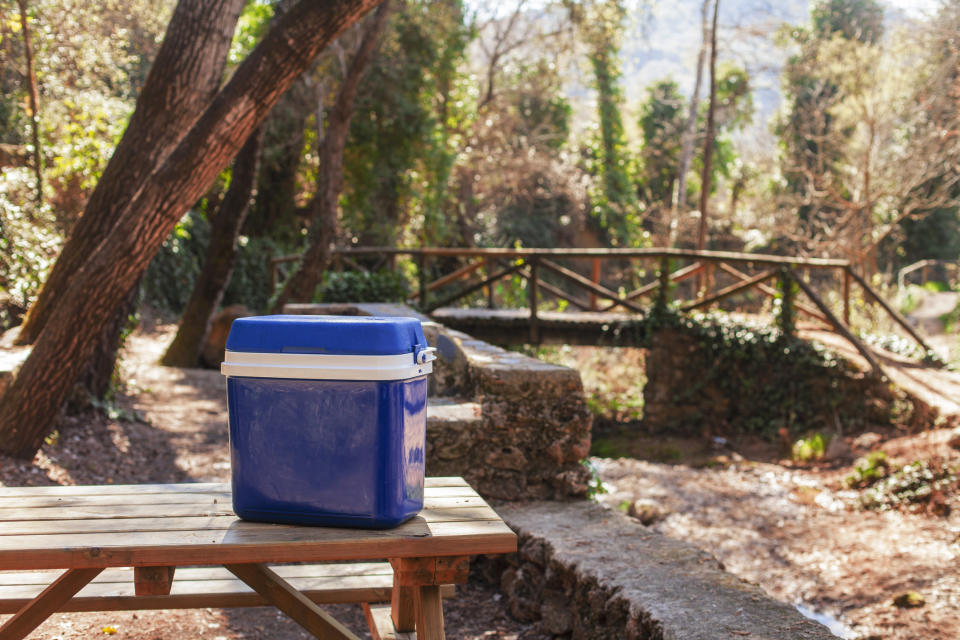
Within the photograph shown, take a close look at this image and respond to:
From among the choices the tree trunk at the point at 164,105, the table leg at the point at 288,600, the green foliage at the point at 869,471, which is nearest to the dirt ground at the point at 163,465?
the tree trunk at the point at 164,105

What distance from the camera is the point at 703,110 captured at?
2592 cm

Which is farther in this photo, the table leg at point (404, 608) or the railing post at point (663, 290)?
the railing post at point (663, 290)

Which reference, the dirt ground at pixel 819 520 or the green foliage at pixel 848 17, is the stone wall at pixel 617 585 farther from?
the green foliage at pixel 848 17

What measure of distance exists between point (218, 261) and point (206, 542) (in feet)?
27.0

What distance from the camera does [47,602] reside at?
177 centimetres

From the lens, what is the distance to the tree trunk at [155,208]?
4.64 metres

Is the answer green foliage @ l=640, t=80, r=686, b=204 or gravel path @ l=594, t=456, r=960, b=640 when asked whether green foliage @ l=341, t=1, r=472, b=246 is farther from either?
green foliage @ l=640, t=80, r=686, b=204

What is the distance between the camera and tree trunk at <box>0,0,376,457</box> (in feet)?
15.2

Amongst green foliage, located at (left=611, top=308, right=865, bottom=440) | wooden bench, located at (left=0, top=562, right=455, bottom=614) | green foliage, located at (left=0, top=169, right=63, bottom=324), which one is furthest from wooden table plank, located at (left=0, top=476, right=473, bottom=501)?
green foliage, located at (left=611, top=308, right=865, bottom=440)

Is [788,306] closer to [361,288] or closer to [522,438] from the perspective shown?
[361,288]

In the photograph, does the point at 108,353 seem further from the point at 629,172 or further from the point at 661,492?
the point at 629,172

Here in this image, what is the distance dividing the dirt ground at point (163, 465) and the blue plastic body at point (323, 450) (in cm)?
160

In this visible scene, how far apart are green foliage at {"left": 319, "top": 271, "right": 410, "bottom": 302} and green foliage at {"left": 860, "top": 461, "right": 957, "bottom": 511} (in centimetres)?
567

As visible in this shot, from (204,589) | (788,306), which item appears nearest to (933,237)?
(788,306)
